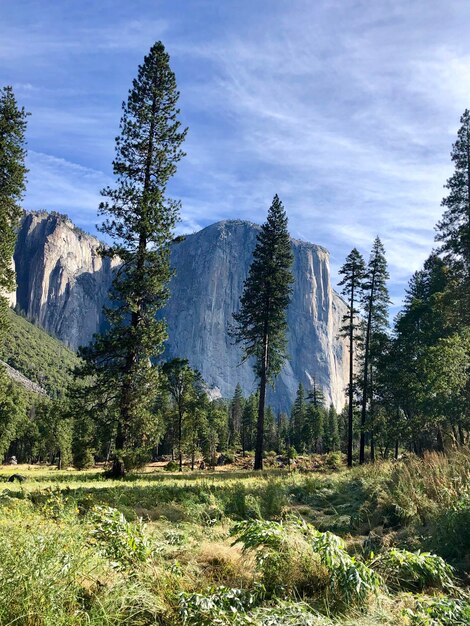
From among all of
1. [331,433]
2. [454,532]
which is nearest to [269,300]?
[454,532]

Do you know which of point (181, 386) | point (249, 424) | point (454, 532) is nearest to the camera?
point (454, 532)

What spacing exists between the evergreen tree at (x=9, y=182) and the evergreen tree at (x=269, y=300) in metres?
13.5

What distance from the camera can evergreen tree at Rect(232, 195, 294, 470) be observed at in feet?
90.7

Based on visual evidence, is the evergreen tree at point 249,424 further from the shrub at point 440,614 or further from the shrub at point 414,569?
the shrub at point 440,614

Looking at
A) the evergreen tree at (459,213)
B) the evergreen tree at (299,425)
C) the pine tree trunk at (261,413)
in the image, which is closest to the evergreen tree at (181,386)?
the pine tree trunk at (261,413)

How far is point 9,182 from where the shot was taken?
2136cm

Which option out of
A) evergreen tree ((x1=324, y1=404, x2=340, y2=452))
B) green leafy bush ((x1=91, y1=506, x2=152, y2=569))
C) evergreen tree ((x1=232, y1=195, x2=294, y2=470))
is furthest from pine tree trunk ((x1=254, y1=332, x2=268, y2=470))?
evergreen tree ((x1=324, y1=404, x2=340, y2=452))

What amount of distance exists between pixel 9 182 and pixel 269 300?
1618cm

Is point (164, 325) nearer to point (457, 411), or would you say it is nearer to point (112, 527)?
point (112, 527)

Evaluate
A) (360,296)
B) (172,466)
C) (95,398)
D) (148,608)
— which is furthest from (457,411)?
(172,466)

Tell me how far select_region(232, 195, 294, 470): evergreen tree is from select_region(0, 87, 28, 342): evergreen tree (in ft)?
44.3

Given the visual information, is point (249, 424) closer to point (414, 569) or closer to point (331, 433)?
point (331, 433)

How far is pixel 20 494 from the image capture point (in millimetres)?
A: 10031

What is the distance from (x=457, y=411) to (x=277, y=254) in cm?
1409
